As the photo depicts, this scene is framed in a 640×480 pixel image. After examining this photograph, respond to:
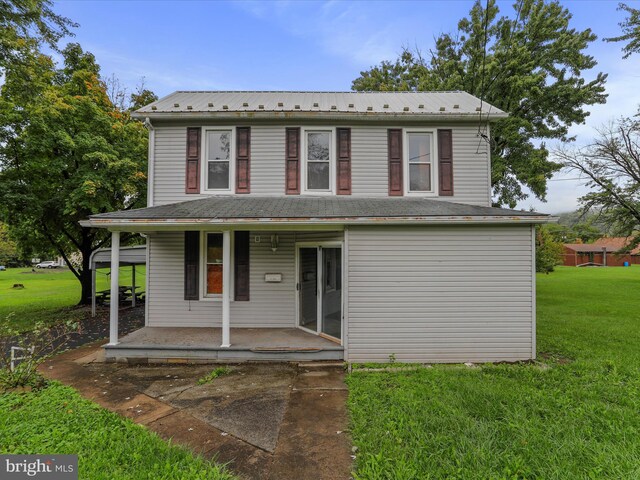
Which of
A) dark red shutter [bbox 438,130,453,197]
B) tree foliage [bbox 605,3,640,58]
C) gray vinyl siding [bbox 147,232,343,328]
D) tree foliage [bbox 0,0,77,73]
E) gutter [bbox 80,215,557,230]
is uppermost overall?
tree foliage [bbox 605,3,640,58]

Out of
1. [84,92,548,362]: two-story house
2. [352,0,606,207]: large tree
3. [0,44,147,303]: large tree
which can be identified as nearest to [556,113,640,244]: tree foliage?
[352,0,606,207]: large tree

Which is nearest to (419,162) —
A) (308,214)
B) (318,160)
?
(318,160)

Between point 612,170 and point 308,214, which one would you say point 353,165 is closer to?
point 308,214

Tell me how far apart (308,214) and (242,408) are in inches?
131

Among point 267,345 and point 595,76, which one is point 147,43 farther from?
point 595,76

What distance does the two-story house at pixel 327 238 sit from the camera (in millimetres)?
5535

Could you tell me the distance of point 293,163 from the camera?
7430 mm

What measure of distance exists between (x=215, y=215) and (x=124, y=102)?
1232cm

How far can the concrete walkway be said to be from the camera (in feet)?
9.73

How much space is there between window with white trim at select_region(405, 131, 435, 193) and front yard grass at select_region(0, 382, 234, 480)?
6.83 metres

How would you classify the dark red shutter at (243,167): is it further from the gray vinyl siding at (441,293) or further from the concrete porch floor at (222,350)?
the concrete porch floor at (222,350)

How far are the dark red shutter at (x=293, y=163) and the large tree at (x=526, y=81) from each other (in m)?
8.97

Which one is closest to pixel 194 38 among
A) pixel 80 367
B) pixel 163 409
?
pixel 80 367

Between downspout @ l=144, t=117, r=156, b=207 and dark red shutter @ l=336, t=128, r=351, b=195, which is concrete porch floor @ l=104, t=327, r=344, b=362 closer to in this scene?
downspout @ l=144, t=117, r=156, b=207
